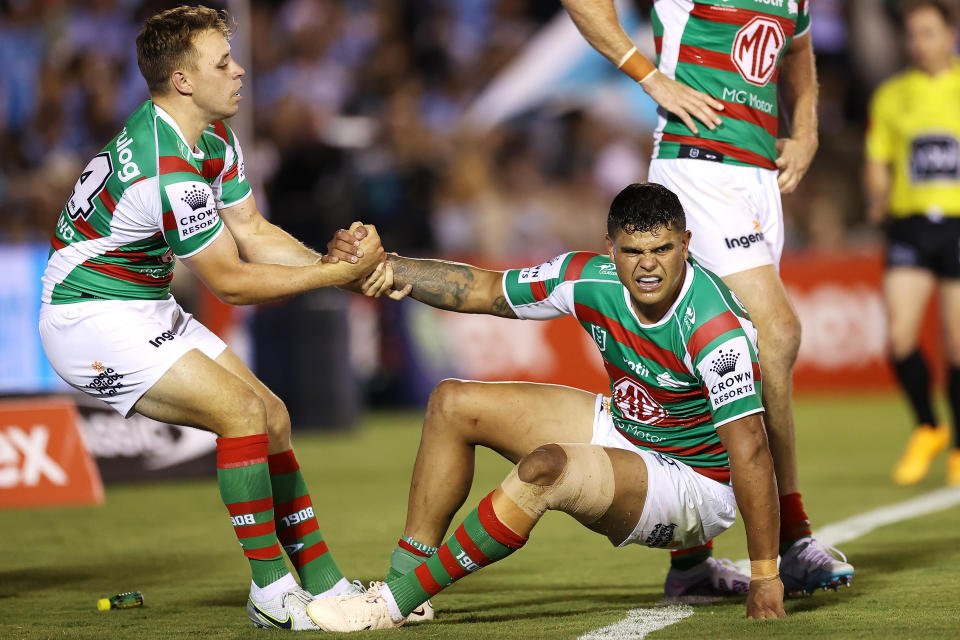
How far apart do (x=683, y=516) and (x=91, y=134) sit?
369 inches

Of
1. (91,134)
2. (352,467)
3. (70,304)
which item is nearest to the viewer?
(70,304)

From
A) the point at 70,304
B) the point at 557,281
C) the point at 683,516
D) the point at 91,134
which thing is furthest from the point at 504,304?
the point at 91,134

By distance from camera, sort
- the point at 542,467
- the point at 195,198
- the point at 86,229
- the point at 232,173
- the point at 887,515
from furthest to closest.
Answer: the point at 887,515 → the point at 232,173 → the point at 86,229 → the point at 195,198 → the point at 542,467

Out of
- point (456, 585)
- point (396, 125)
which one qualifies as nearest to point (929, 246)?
point (456, 585)

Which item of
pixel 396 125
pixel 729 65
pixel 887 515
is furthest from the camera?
pixel 396 125

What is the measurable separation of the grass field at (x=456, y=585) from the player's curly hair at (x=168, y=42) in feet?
6.24

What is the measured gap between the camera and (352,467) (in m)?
9.77

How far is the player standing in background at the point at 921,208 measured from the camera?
8.55 meters

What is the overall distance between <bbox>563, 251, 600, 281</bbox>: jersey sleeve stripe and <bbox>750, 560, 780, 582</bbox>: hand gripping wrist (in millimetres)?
1130

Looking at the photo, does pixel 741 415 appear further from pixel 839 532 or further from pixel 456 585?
pixel 839 532

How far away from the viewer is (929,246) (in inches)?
338

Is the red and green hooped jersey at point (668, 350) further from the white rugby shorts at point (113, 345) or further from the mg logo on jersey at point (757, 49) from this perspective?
the white rugby shorts at point (113, 345)

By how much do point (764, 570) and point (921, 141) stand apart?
504 cm

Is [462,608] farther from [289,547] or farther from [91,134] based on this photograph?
[91,134]
